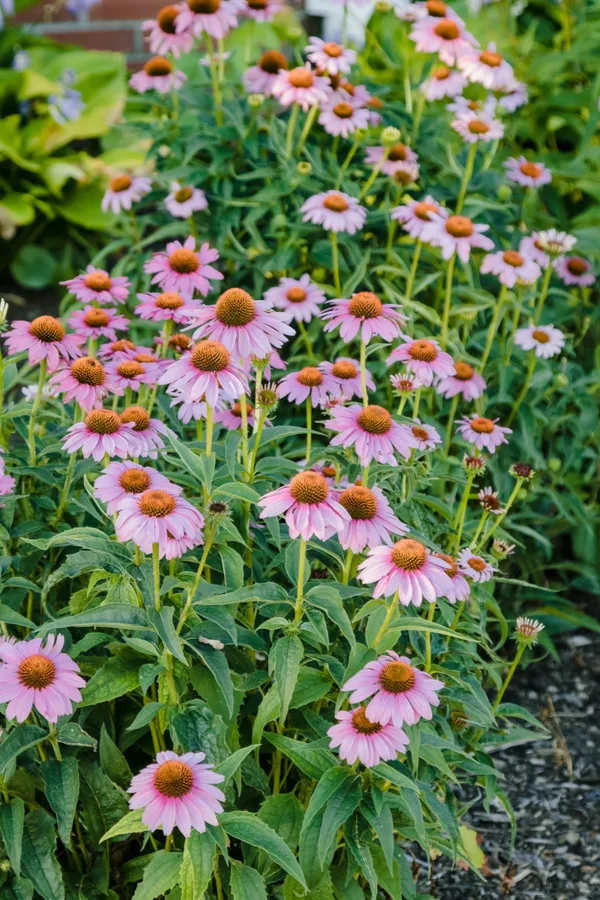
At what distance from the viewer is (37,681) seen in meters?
1.31

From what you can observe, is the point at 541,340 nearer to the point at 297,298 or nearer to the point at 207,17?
the point at 297,298

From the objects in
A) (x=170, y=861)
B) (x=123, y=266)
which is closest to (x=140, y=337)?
(x=123, y=266)

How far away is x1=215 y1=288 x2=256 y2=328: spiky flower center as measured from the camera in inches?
56.3

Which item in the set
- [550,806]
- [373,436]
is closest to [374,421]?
[373,436]

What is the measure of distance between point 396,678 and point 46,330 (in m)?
0.78

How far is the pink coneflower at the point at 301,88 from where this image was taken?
94.4 inches

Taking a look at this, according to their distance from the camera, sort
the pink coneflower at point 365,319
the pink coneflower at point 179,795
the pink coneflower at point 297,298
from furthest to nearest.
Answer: the pink coneflower at point 297,298, the pink coneflower at point 365,319, the pink coneflower at point 179,795

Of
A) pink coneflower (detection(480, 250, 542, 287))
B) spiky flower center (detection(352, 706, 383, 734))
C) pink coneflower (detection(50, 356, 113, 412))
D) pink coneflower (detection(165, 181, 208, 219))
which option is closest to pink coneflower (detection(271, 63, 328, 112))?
pink coneflower (detection(165, 181, 208, 219))

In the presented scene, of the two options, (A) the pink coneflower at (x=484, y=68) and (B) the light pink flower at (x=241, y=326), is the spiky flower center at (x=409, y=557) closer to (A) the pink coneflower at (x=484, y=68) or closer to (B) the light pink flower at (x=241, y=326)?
(B) the light pink flower at (x=241, y=326)

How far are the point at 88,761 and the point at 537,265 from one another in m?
1.51

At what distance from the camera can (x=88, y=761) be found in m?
1.56

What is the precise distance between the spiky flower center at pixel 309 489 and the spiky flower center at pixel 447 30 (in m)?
1.67

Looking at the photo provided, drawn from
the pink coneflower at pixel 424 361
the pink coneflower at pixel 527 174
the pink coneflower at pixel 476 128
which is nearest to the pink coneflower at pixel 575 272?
the pink coneflower at pixel 527 174

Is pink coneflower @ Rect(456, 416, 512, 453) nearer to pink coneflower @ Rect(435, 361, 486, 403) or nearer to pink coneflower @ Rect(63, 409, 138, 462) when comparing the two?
pink coneflower @ Rect(435, 361, 486, 403)
